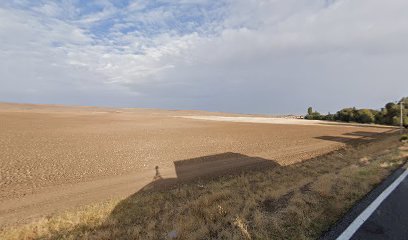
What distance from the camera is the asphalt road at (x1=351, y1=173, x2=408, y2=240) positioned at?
533 centimetres

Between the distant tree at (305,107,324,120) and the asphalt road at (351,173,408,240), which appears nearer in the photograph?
the asphalt road at (351,173,408,240)

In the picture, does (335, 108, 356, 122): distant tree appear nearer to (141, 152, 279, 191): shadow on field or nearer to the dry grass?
(141, 152, 279, 191): shadow on field

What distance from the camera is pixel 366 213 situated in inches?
249

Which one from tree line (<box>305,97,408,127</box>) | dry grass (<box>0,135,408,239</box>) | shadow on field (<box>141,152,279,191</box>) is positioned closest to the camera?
dry grass (<box>0,135,408,239</box>)

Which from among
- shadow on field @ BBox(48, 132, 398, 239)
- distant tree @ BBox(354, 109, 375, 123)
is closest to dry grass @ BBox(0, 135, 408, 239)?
shadow on field @ BBox(48, 132, 398, 239)

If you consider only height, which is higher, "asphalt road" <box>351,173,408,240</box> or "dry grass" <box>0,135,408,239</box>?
"asphalt road" <box>351,173,408,240</box>

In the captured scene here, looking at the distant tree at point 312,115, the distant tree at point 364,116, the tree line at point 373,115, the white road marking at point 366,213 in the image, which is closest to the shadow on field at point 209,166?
the white road marking at point 366,213

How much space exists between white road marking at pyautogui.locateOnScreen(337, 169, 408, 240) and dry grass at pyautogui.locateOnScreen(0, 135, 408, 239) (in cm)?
43

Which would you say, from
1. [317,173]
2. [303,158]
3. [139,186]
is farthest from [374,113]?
[139,186]

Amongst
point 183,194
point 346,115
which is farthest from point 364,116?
point 183,194

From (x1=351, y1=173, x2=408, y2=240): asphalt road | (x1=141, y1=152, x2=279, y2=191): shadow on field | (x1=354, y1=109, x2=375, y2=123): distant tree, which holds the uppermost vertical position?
(x1=354, y1=109, x2=375, y2=123): distant tree

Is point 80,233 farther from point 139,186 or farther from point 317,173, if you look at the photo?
point 317,173

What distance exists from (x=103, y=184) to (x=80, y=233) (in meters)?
6.17

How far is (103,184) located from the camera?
1366cm
